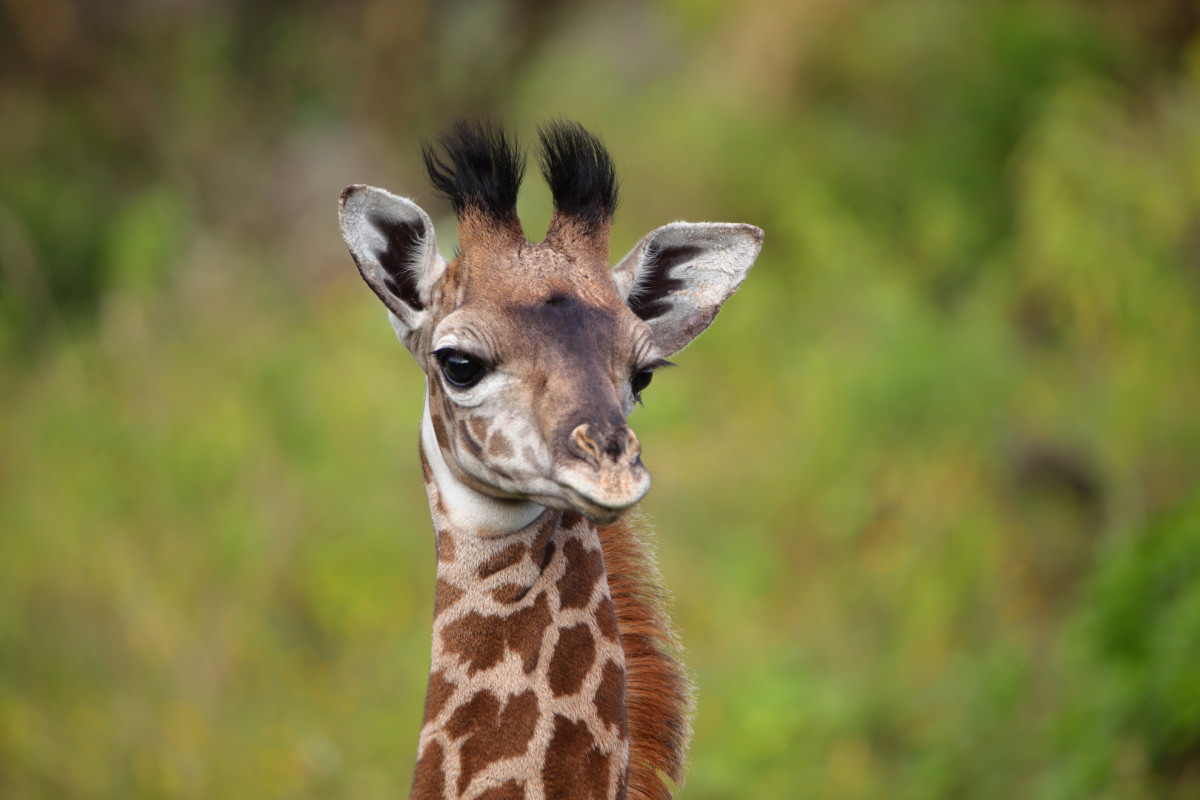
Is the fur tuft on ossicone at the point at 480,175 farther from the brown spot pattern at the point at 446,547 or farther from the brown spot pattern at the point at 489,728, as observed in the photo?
the brown spot pattern at the point at 489,728

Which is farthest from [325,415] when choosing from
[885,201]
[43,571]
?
[885,201]

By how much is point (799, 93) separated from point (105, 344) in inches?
342

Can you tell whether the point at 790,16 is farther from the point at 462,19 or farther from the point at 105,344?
the point at 105,344

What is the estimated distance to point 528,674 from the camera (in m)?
2.90

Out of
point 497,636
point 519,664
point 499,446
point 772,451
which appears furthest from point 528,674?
point 772,451

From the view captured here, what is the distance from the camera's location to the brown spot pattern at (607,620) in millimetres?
3027

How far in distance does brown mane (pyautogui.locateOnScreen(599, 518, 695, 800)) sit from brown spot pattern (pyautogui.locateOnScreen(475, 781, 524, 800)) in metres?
Result: 0.43

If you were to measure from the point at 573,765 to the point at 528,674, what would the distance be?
28 centimetres

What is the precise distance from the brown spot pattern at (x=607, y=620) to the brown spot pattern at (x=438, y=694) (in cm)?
46

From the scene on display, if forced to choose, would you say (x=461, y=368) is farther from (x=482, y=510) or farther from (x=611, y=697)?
(x=611, y=697)

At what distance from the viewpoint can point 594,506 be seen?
2521 mm

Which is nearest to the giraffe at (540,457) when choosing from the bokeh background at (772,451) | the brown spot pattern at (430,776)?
the brown spot pattern at (430,776)

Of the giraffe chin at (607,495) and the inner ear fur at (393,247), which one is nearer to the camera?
the giraffe chin at (607,495)

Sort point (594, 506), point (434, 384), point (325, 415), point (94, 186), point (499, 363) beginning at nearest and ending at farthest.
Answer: point (594, 506)
point (499, 363)
point (434, 384)
point (325, 415)
point (94, 186)
